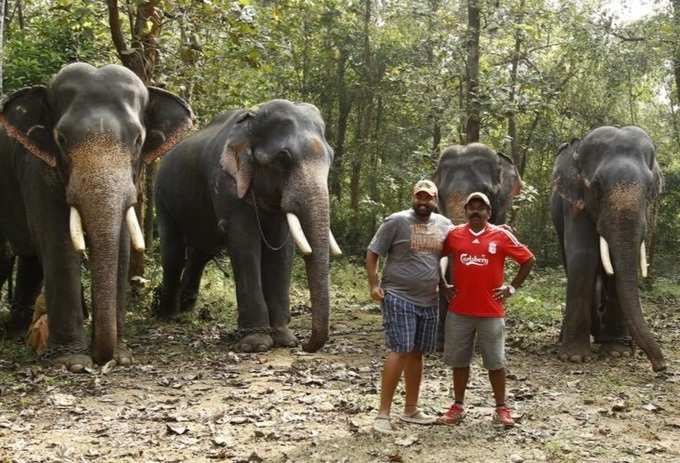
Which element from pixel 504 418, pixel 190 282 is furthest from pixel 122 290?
pixel 190 282

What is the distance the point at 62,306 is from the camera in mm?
7121

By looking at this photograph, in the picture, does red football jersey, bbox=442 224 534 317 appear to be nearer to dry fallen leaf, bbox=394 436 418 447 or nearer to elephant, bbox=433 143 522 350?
dry fallen leaf, bbox=394 436 418 447

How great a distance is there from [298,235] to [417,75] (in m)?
10.0

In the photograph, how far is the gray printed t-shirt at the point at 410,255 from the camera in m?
5.66

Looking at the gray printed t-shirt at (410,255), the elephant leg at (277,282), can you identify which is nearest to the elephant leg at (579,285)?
the elephant leg at (277,282)

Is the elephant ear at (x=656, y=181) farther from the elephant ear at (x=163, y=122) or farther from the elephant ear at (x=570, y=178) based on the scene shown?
the elephant ear at (x=163, y=122)

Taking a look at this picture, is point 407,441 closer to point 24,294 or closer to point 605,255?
point 605,255

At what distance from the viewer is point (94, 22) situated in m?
11.4

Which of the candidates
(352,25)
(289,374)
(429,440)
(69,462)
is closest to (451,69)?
(352,25)

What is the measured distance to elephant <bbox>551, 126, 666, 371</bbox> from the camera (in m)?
7.93

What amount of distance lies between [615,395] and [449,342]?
6.21 ft

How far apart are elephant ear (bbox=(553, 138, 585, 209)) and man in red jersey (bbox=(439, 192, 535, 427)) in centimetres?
315

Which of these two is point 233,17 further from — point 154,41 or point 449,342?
point 449,342

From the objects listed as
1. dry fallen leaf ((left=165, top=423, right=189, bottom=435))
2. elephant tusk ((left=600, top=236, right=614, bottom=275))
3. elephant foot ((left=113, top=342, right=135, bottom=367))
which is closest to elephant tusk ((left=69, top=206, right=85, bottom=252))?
elephant foot ((left=113, top=342, right=135, bottom=367))
